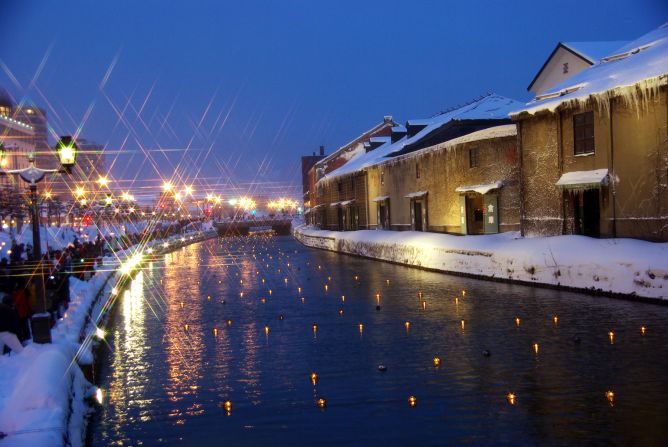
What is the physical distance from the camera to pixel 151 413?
33.5 feet

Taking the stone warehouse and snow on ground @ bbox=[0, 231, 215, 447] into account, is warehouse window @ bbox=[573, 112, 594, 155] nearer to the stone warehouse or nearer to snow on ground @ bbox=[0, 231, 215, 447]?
the stone warehouse

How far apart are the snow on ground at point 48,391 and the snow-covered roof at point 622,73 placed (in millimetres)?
19171

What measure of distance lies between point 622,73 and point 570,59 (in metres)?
19.0

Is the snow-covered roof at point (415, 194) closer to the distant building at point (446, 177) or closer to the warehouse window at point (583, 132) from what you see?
the distant building at point (446, 177)

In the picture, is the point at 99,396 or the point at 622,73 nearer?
the point at 99,396

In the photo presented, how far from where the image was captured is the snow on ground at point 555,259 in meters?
19.6

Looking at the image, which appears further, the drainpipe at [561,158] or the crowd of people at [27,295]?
the drainpipe at [561,158]

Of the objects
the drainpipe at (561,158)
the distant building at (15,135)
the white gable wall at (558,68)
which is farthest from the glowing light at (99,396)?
the distant building at (15,135)

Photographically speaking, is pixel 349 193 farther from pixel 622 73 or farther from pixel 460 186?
pixel 622 73

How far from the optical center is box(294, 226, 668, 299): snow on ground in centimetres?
1964

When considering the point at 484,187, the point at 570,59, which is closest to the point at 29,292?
the point at 484,187

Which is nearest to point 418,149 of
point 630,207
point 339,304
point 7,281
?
point 630,207

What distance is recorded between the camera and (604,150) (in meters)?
24.8

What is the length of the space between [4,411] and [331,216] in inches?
2466
